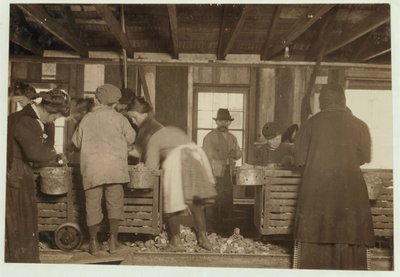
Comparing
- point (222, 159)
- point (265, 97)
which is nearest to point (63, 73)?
point (222, 159)

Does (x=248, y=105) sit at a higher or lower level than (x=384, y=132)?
higher

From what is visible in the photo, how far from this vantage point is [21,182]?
3100mm

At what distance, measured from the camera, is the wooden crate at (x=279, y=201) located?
368 centimetres

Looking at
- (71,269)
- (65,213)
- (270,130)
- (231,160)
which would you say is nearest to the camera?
(71,269)

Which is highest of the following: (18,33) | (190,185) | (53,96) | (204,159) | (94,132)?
(18,33)

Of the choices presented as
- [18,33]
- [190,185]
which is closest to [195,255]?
[190,185]

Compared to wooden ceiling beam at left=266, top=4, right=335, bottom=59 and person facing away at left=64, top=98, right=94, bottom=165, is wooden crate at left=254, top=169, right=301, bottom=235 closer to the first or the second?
wooden ceiling beam at left=266, top=4, right=335, bottom=59

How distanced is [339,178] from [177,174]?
1.52 metres

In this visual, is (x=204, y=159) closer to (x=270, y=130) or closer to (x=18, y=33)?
(x=270, y=130)

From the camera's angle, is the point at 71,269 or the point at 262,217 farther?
the point at 262,217

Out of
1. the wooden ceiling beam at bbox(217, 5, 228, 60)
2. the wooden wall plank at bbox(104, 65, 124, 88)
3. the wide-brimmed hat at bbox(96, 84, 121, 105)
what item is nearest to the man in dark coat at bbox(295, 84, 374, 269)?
the wooden ceiling beam at bbox(217, 5, 228, 60)

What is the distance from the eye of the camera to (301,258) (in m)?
3.13

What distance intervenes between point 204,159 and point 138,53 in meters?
2.43

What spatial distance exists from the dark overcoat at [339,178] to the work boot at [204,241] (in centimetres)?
108
